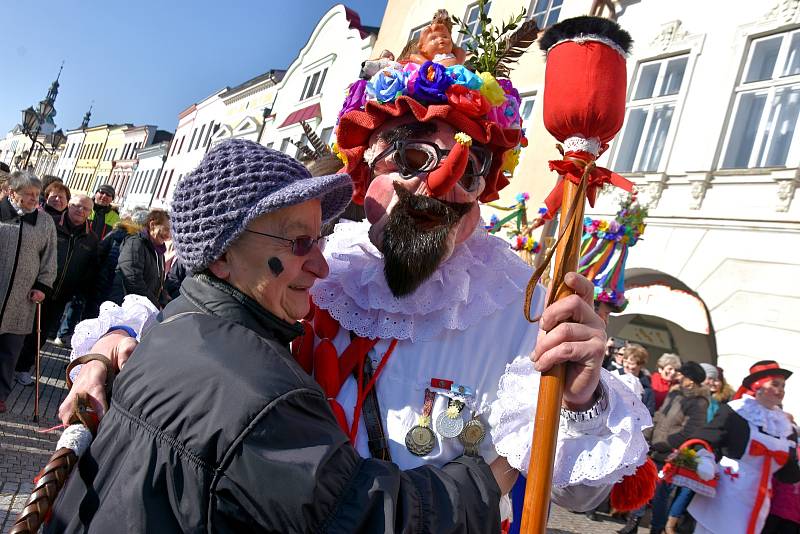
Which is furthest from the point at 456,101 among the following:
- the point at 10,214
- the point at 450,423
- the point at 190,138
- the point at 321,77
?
the point at 190,138

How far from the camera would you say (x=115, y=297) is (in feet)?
18.2

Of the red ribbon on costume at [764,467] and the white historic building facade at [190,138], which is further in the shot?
the white historic building facade at [190,138]

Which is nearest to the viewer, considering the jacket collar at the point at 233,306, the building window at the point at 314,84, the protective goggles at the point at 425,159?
the jacket collar at the point at 233,306

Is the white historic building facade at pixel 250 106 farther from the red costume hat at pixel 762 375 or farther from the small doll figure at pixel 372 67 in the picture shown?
the small doll figure at pixel 372 67

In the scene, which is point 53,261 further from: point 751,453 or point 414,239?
point 751,453

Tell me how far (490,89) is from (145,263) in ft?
14.9

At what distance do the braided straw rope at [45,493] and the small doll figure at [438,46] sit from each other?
158cm

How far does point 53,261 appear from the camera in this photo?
5.16m

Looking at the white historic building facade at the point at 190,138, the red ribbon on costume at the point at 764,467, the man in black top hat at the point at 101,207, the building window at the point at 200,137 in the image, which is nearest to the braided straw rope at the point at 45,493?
the red ribbon on costume at the point at 764,467

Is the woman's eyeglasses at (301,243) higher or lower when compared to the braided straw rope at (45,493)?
higher

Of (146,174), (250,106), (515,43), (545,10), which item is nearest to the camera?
(515,43)

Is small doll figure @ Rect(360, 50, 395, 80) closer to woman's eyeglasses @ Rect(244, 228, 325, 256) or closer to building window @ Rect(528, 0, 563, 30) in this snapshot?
woman's eyeglasses @ Rect(244, 228, 325, 256)

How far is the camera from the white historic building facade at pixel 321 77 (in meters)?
21.4

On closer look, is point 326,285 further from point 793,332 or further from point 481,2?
point 793,332
